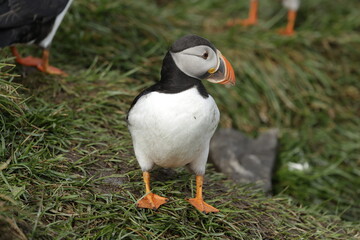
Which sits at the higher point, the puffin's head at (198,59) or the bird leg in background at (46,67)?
the puffin's head at (198,59)

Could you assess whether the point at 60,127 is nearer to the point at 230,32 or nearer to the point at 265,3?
the point at 230,32

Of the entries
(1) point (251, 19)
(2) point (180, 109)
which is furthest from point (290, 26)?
(2) point (180, 109)

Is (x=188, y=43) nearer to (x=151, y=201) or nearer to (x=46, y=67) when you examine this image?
(x=151, y=201)

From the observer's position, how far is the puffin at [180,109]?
282 cm

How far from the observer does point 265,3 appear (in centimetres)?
721

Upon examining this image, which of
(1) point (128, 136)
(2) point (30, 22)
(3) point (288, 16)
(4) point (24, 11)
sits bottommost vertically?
(3) point (288, 16)

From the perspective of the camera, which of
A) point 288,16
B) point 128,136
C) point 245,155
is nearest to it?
point 128,136

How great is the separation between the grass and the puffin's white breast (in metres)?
0.39

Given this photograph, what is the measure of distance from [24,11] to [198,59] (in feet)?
5.56

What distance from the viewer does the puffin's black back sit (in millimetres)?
3816

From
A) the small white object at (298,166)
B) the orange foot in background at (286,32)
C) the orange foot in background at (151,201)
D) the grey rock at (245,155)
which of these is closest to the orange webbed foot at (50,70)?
the grey rock at (245,155)

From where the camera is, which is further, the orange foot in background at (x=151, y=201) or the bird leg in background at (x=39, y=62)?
the bird leg in background at (x=39, y=62)

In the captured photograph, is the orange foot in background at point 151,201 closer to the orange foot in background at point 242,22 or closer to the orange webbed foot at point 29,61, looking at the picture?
the orange webbed foot at point 29,61

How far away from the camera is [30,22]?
3986 millimetres
